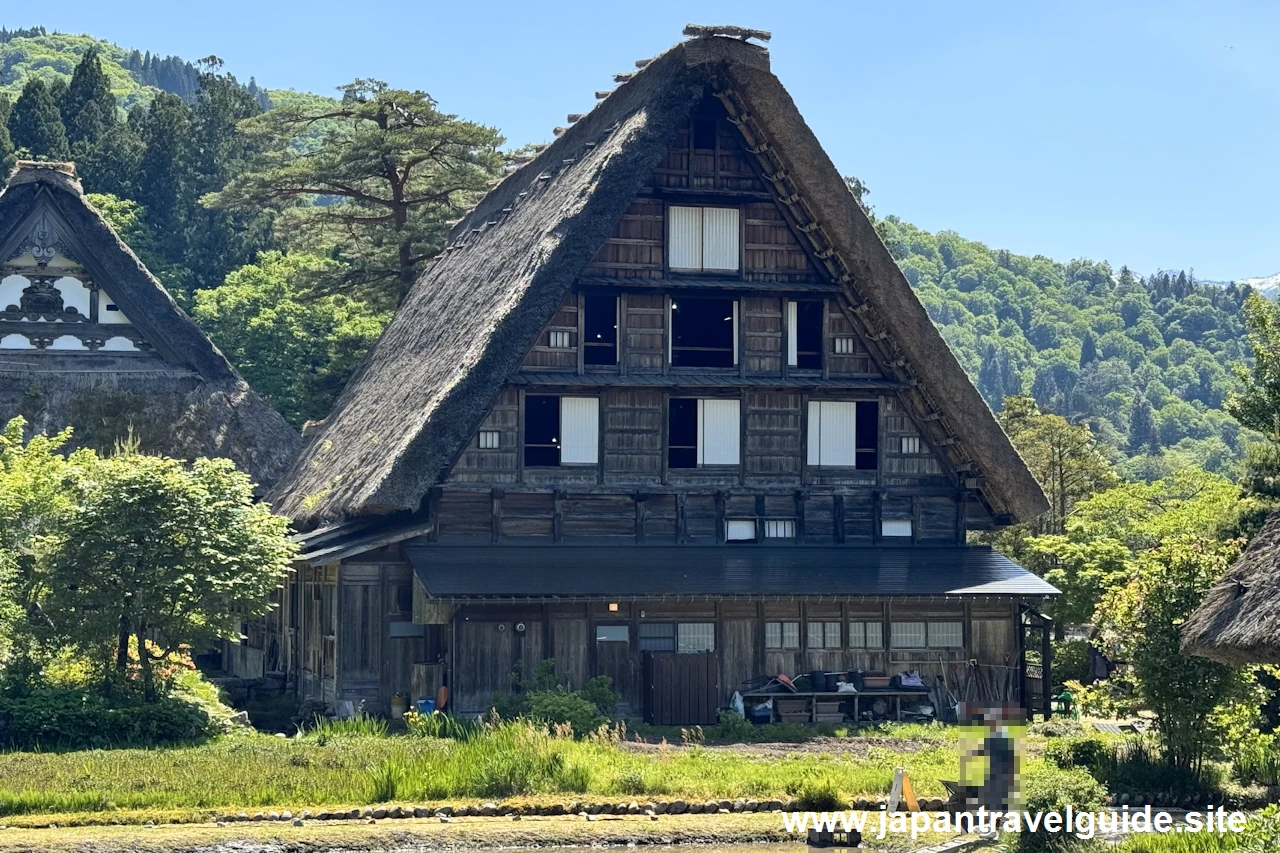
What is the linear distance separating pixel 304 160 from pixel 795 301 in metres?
25.5

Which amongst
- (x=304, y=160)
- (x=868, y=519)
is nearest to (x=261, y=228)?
(x=304, y=160)

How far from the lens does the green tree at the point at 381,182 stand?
56.4 meters

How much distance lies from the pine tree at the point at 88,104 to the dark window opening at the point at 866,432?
55.6 m

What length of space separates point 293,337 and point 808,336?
28889 millimetres

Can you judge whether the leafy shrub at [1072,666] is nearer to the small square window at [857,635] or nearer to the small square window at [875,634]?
the small square window at [875,634]

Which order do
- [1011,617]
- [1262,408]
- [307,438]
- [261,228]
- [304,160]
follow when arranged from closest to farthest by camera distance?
1. [1262,408]
2. [1011,617]
3. [307,438]
4. [304,160]
5. [261,228]

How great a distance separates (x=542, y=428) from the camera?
35219 mm

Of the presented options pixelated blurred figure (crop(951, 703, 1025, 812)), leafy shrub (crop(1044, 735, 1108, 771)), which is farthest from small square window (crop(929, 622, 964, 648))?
pixelated blurred figure (crop(951, 703, 1025, 812))

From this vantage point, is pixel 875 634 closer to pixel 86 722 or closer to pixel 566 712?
pixel 566 712

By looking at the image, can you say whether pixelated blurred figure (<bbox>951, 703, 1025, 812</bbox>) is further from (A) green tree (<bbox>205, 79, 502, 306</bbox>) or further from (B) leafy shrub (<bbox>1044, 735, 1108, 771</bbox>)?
(A) green tree (<bbox>205, 79, 502, 306</bbox>)

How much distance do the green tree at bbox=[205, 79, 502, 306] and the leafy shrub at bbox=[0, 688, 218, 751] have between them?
29.6m

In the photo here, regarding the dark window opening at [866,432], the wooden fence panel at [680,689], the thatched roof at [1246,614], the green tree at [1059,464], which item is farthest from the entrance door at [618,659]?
the green tree at [1059,464]

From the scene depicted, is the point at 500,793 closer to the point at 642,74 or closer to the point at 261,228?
the point at 642,74

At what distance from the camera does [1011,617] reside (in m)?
36.0
